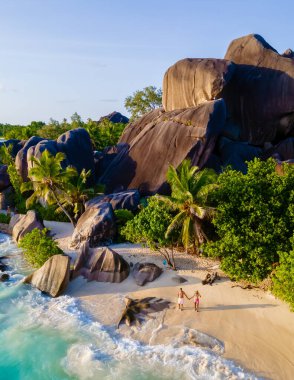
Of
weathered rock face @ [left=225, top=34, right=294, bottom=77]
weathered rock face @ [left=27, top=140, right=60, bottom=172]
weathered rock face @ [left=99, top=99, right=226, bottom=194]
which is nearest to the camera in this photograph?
weathered rock face @ [left=99, top=99, right=226, bottom=194]

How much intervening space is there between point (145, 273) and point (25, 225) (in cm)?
1510

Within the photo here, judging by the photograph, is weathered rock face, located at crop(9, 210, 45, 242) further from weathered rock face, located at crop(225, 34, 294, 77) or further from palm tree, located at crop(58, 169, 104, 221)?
weathered rock face, located at crop(225, 34, 294, 77)

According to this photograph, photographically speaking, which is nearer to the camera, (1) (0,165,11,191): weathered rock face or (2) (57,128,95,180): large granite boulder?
(2) (57,128,95,180): large granite boulder

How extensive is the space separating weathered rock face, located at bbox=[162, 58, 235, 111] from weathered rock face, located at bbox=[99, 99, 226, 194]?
309 centimetres

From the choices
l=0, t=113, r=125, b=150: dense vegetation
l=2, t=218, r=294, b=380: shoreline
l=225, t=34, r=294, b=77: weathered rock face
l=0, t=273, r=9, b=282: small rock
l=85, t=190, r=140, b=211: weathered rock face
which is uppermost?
l=225, t=34, r=294, b=77: weathered rock face

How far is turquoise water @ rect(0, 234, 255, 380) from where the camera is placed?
14.9 meters

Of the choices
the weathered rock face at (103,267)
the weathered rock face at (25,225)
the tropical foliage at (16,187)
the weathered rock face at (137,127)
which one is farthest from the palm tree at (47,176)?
the weathered rock face at (137,127)

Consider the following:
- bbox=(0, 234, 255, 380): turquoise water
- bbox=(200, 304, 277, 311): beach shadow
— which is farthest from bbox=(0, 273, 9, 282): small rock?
bbox=(200, 304, 277, 311): beach shadow

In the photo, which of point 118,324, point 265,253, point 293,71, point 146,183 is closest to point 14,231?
point 146,183

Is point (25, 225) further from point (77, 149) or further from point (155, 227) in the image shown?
point (155, 227)

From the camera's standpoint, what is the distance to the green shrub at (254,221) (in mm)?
19438

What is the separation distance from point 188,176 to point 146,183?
14367 millimetres

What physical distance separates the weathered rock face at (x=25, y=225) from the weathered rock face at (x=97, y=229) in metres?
5.18

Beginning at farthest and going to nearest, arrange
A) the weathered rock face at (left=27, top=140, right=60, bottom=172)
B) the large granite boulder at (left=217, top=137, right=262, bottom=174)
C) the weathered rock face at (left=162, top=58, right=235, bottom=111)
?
1. the weathered rock face at (left=162, top=58, right=235, bottom=111)
2. the large granite boulder at (left=217, top=137, right=262, bottom=174)
3. the weathered rock face at (left=27, top=140, right=60, bottom=172)
